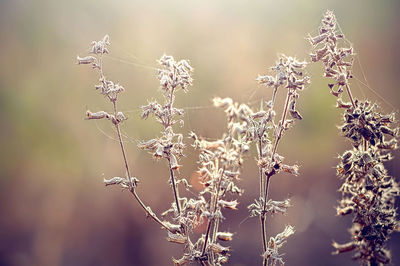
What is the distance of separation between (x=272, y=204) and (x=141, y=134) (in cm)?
403

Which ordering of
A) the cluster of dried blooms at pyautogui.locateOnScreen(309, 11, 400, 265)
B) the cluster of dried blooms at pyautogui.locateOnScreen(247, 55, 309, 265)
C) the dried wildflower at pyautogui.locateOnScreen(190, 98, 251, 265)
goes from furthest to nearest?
the cluster of dried blooms at pyautogui.locateOnScreen(309, 11, 400, 265) → the cluster of dried blooms at pyautogui.locateOnScreen(247, 55, 309, 265) → the dried wildflower at pyautogui.locateOnScreen(190, 98, 251, 265)

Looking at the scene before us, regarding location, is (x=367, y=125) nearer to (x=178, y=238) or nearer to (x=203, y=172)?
(x=203, y=172)

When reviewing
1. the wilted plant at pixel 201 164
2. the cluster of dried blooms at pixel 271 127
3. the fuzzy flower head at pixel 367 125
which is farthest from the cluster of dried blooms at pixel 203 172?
the fuzzy flower head at pixel 367 125

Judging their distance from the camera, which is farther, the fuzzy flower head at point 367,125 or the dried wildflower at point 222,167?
the fuzzy flower head at point 367,125

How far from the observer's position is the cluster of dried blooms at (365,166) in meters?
2.25

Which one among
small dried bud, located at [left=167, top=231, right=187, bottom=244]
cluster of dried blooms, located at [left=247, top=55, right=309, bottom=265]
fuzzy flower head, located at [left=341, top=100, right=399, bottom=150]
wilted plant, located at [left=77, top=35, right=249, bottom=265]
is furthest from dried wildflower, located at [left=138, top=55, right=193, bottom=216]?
fuzzy flower head, located at [left=341, top=100, right=399, bottom=150]

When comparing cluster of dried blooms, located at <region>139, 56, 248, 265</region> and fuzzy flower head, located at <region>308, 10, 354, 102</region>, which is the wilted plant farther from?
fuzzy flower head, located at <region>308, 10, 354, 102</region>

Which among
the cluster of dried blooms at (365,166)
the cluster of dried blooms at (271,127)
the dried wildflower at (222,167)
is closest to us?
the dried wildflower at (222,167)

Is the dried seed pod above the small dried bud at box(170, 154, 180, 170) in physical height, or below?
below

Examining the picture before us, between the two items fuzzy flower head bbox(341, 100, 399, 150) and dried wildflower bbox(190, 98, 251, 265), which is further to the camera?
fuzzy flower head bbox(341, 100, 399, 150)

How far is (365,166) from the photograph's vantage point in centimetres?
224

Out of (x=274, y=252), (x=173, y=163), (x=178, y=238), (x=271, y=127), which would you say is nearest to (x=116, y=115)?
(x=173, y=163)

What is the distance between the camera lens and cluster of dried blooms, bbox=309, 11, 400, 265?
225 centimetres

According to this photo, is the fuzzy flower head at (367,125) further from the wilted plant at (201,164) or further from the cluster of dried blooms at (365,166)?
the wilted plant at (201,164)
